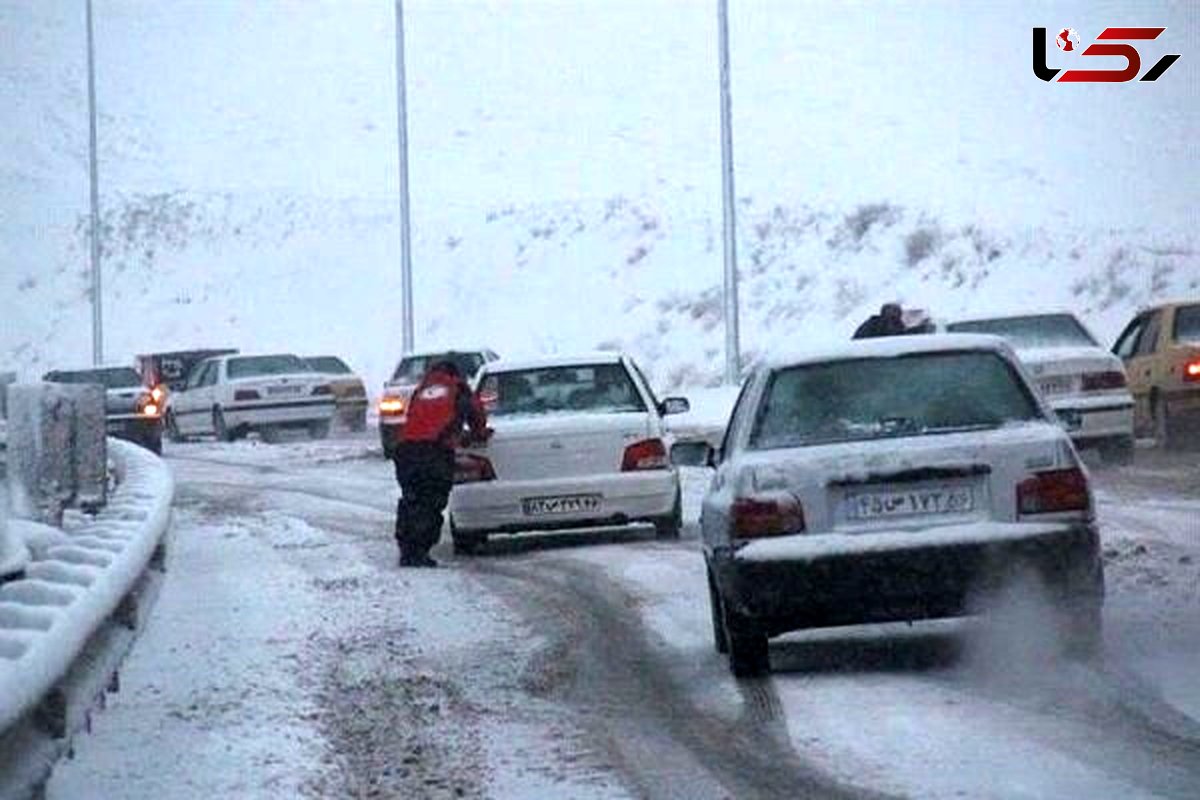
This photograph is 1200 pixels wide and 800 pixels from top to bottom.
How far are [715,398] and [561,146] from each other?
1924 inches

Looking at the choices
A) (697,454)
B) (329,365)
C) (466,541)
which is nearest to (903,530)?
(697,454)

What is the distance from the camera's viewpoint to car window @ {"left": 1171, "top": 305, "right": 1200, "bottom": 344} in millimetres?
25734

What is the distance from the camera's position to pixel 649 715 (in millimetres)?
10516

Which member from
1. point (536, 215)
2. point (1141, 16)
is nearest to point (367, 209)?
point (536, 215)

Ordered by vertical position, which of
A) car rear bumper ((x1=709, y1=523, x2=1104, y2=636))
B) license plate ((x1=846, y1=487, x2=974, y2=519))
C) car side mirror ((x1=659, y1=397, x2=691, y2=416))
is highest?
car side mirror ((x1=659, y1=397, x2=691, y2=416))

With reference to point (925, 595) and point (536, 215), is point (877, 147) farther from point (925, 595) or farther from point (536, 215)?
point (925, 595)

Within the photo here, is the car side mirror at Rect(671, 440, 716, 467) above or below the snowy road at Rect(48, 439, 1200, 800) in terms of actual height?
above

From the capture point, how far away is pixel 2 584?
9.23 m

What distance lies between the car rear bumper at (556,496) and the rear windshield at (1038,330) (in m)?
7.21

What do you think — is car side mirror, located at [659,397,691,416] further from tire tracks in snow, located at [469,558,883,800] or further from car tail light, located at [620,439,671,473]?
tire tracks in snow, located at [469,558,883,800]

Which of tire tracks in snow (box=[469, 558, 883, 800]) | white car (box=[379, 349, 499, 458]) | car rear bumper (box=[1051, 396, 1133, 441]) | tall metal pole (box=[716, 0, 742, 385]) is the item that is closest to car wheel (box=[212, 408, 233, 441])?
white car (box=[379, 349, 499, 458])

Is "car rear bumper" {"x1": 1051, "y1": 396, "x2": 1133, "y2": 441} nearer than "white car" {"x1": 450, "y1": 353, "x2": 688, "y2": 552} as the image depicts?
No

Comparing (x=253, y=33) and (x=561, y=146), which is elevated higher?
(x=253, y=33)

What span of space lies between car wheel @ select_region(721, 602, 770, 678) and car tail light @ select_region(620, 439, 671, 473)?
7054 mm
